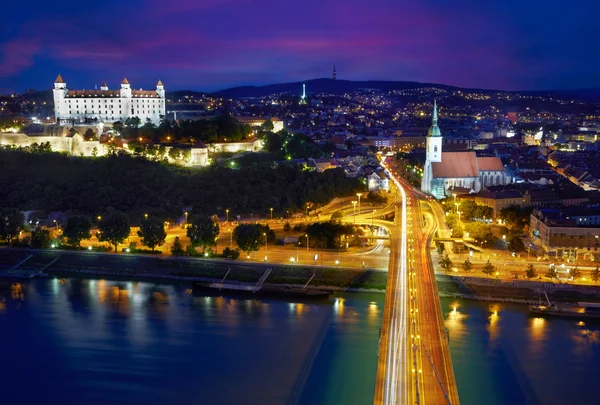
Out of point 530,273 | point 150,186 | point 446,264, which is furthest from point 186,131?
point 530,273

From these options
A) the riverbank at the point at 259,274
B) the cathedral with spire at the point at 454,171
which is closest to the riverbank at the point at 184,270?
the riverbank at the point at 259,274

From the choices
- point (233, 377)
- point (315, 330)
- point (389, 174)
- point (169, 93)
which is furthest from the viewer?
point (169, 93)

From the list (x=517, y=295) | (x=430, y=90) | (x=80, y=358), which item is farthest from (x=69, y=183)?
(x=430, y=90)

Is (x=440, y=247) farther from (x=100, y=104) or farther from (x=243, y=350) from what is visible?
(x=100, y=104)

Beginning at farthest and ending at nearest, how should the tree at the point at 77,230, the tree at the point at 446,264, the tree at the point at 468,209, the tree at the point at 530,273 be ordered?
the tree at the point at 468,209 → the tree at the point at 77,230 → the tree at the point at 446,264 → the tree at the point at 530,273

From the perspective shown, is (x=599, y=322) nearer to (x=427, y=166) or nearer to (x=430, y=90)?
(x=427, y=166)

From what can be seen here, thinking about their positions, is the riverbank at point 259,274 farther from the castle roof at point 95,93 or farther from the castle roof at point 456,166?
the castle roof at point 95,93

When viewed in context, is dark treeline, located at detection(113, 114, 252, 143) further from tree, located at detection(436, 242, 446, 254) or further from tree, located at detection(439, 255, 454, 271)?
tree, located at detection(439, 255, 454, 271)
